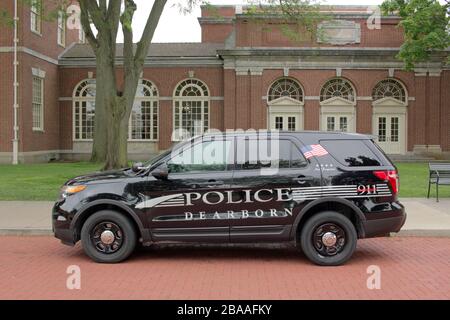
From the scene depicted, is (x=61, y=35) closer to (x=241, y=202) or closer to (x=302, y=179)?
(x=241, y=202)

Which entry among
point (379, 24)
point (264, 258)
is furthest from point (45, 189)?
point (379, 24)

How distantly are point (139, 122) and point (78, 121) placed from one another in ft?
13.3

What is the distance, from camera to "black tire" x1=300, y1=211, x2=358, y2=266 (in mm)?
7320

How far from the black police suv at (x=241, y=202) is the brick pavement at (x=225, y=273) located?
383mm

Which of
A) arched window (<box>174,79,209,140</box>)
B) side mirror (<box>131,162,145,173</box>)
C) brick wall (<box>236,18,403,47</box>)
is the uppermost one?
brick wall (<box>236,18,403,47</box>)

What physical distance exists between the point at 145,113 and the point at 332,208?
2761 centimetres

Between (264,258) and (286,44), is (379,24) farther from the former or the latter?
(264,258)

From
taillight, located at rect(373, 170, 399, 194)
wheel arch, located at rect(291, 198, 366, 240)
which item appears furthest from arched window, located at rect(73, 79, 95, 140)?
taillight, located at rect(373, 170, 399, 194)

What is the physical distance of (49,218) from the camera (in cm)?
1098

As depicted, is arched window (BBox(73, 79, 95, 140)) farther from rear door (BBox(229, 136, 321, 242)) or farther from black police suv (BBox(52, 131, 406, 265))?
rear door (BBox(229, 136, 321, 242))

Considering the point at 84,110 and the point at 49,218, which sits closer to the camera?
the point at 49,218

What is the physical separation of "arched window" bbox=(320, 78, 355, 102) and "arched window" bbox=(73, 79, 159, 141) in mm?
10602

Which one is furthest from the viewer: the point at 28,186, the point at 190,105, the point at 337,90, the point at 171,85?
the point at 190,105

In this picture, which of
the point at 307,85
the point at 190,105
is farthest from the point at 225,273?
the point at 190,105
